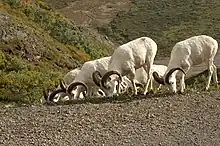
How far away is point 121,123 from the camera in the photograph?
1619cm

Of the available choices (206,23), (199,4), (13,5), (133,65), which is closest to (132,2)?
(199,4)

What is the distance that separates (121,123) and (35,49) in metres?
26.3

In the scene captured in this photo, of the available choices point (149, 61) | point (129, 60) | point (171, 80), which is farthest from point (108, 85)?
point (171, 80)

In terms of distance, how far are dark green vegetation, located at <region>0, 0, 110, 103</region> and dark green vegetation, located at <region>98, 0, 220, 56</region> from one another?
1626 cm

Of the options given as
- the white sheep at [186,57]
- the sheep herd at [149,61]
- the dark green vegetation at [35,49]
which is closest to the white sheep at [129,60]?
the sheep herd at [149,61]

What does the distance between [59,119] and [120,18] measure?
245 feet

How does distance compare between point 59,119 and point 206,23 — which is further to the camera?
point 206,23

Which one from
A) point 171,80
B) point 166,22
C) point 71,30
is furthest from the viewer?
point 166,22

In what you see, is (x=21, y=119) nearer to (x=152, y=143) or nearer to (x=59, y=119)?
(x=59, y=119)

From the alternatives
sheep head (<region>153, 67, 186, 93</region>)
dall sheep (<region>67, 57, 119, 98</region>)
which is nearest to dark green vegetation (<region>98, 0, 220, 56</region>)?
dall sheep (<region>67, 57, 119, 98</region>)

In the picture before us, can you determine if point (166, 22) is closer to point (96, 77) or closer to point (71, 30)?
point (71, 30)

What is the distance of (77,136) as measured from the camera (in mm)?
15367

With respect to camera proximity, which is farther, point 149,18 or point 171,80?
point 149,18

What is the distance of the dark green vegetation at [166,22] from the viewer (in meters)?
77.5
